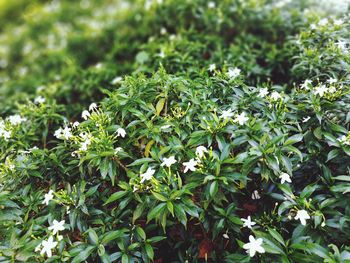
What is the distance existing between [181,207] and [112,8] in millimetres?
4202

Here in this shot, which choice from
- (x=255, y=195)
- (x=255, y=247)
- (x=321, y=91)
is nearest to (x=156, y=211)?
(x=255, y=247)

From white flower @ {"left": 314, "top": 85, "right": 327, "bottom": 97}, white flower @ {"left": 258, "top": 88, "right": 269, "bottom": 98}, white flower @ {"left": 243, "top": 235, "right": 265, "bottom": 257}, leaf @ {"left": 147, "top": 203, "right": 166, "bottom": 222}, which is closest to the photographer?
white flower @ {"left": 243, "top": 235, "right": 265, "bottom": 257}

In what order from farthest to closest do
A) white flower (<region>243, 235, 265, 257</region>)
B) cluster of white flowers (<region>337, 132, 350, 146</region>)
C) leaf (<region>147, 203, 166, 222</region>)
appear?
cluster of white flowers (<region>337, 132, 350, 146</region>) < leaf (<region>147, 203, 166, 222</region>) < white flower (<region>243, 235, 265, 257</region>)

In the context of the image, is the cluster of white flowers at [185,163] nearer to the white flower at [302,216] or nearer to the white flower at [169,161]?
the white flower at [169,161]

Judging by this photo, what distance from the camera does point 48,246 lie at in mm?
1572

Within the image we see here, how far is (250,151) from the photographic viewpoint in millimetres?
1695

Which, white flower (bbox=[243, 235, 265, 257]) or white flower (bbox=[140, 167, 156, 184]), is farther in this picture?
white flower (bbox=[140, 167, 156, 184])

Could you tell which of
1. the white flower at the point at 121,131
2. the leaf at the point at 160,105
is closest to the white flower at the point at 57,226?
the white flower at the point at 121,131

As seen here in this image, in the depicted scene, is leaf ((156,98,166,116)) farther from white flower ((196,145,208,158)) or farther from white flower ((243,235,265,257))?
white flower ((243,235,265,257))

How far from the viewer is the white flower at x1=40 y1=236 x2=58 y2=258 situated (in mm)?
1558

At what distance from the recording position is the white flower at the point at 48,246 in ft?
5.11

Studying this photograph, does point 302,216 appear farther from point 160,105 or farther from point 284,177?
point 160,105

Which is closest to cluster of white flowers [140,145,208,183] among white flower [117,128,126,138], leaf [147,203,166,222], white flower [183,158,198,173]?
white flower [183,158,198,173]

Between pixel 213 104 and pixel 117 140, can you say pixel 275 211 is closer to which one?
pixel 213 104
